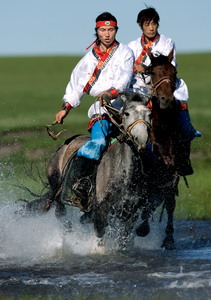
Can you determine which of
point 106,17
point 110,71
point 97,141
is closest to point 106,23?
point 106,17

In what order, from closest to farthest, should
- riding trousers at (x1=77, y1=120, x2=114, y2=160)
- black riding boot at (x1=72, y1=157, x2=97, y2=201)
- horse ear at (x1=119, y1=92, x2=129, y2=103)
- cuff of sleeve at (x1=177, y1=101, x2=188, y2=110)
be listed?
horse ear at (x1=119, y1=92, x2=129, y2=103) < riding trousers at (x1=77, y1=120, x2=114, y2=160) < black riding boot at (x1=72, y1=157, x2=97, y2=201) < cuff of sleeve at (x1=177, y1=101, x2=188, y2=110)

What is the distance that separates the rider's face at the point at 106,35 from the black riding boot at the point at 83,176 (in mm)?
1452

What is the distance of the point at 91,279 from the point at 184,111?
11.4 ft

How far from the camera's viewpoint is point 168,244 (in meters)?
12.9

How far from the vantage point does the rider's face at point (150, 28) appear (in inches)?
506

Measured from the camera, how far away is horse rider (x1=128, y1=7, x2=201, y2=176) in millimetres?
12742

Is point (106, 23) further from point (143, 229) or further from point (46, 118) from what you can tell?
point (46, 118)

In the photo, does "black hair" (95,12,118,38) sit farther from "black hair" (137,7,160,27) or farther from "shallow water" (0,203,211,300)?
"shallow water" (0,203,211,300)

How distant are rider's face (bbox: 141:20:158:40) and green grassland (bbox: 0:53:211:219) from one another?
157 inches

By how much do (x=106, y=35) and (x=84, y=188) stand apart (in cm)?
190

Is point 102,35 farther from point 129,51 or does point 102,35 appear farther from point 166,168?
point 166,168

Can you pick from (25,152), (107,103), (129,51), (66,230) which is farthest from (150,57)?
(25,152)

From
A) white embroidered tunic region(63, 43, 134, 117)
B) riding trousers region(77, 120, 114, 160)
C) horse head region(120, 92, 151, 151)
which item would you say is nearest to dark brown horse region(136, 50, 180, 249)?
white embroidered tunic region(63, 43, 134, 117)

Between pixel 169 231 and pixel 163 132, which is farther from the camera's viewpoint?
pixel 169 231
